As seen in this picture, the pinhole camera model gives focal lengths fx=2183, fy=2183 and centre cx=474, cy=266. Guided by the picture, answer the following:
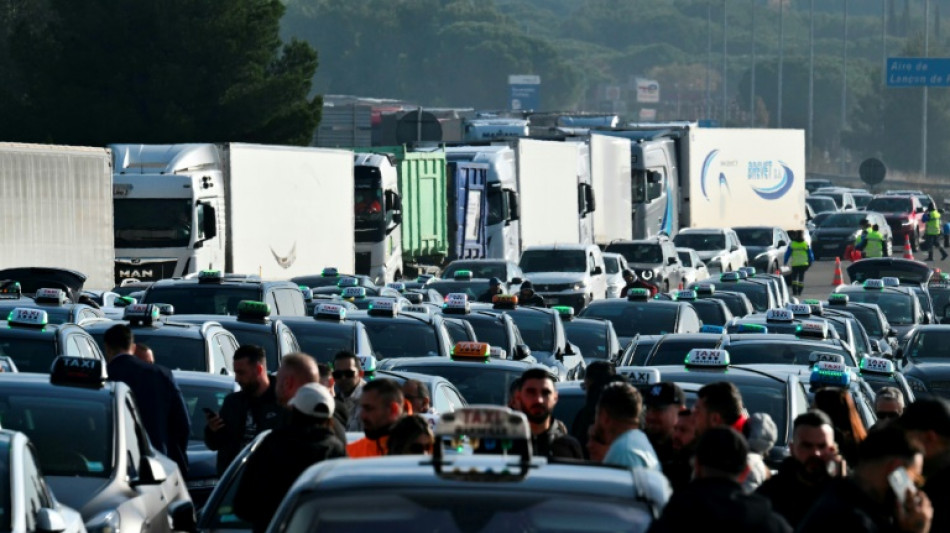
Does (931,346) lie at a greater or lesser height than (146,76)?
lesser

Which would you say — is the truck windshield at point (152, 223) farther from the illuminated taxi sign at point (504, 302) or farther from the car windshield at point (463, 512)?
the car windshield at point (463, 512)

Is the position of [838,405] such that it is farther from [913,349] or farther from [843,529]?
[913,349]

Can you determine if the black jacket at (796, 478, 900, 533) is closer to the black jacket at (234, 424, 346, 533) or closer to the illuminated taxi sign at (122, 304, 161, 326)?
the black jacket at (234, 424, 346, 533)

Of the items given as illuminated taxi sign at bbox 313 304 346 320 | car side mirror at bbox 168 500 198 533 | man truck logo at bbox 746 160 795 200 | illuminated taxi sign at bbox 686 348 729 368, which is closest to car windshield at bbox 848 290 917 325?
illuminated taxi sign at bbox 313 304 346 320

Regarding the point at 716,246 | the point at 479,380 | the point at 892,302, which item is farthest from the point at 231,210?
the point at 479,380

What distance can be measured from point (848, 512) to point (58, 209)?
78.9ft

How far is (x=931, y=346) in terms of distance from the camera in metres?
23.1

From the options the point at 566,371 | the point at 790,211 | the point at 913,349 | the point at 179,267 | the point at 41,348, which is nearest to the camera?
the point at 41,348

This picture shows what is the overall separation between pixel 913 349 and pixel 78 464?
1484cm

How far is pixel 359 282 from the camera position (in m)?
29.5

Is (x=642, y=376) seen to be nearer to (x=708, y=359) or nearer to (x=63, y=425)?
(x=708, y=359)

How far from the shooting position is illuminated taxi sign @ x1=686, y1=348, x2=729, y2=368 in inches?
527

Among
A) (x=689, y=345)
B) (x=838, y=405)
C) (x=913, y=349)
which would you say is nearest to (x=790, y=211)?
(x=913, y=349)

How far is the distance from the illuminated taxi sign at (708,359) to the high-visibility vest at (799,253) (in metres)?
27.5
